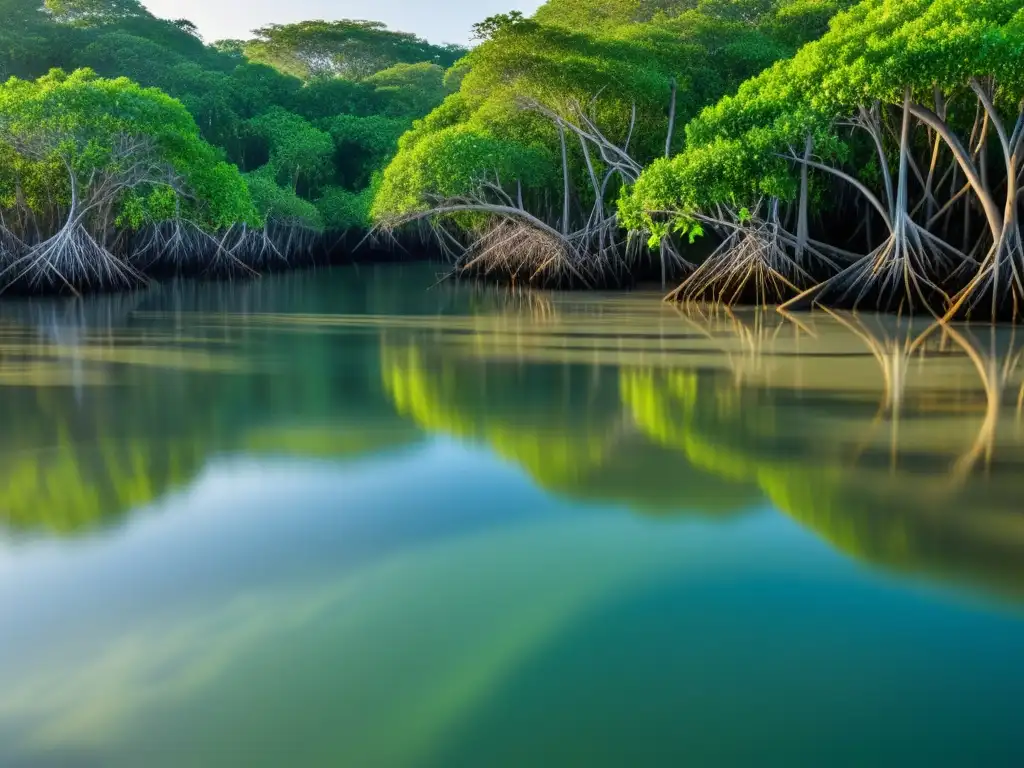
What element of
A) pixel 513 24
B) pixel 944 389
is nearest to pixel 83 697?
pixel 944 389

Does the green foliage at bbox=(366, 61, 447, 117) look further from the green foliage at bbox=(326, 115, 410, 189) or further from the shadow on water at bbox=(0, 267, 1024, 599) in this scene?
the shadow on water at bbox=(0, 267, 1024, 599)

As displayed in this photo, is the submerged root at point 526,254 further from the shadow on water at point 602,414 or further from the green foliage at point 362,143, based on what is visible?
the green foliage at point 362,143

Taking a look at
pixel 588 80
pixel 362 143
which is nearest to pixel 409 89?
pixel 362 143

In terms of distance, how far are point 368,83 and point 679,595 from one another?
41.7 m

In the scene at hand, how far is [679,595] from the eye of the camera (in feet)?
11.5

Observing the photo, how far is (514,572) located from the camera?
3779mm

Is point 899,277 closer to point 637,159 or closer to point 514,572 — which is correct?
point 637,159

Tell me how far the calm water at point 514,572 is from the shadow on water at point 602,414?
1.4 inches

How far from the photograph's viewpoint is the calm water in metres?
2.62

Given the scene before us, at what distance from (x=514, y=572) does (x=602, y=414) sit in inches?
124

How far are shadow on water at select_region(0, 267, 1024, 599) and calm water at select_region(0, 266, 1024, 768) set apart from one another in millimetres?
36

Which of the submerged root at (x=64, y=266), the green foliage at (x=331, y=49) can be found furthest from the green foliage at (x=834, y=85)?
the green foliage at (x=331, y=49)

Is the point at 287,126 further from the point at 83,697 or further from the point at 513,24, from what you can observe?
the point at 83,697

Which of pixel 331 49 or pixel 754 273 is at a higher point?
pixel 331 49
